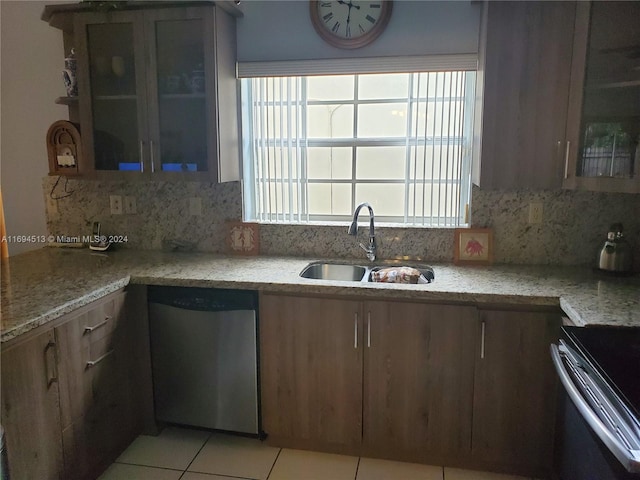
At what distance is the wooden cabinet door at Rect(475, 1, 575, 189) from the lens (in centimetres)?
203

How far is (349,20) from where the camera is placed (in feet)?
7.90

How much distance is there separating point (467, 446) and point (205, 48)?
2.21m

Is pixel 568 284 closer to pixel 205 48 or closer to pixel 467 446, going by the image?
pixel 467 446

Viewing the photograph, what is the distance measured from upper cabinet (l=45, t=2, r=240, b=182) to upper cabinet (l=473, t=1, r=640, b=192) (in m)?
1.25

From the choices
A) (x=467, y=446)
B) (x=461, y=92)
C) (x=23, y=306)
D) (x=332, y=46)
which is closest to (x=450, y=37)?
(x=461, y=92)

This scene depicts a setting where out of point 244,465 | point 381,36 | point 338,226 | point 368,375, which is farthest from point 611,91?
point 244,465

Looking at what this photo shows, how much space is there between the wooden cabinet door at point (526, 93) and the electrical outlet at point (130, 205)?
194 cm

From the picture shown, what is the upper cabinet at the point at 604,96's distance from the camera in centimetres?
189

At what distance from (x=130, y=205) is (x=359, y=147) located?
1.38 meters

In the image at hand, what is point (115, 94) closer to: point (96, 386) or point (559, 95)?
point (96, 386)

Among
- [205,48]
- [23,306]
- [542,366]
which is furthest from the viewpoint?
[205,48]

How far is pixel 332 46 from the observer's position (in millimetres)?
2457

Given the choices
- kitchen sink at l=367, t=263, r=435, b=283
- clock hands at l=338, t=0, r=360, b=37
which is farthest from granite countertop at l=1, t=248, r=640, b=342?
clock hands at l=338, t=0, r=360, b=37

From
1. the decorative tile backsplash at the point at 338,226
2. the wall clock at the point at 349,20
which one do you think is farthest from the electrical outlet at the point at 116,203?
the wall clock at the point at 349,20
